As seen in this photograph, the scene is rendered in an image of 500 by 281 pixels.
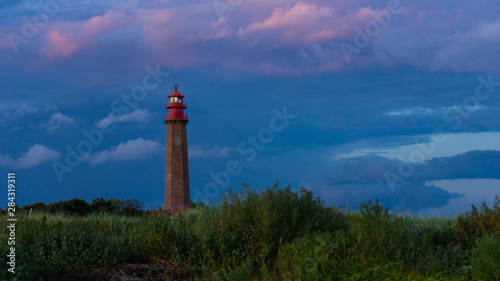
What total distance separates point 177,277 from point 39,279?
237 cm

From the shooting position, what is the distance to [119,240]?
9.40 metres

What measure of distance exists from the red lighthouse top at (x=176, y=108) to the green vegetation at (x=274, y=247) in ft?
94.7

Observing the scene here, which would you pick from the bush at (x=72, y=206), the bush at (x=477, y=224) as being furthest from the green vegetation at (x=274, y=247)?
the bush at (x=72, y=206)

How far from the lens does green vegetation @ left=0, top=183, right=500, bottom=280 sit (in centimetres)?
720

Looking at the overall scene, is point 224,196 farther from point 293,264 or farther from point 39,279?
point 39,279

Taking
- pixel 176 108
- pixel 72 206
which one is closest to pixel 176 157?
pixel 176 108

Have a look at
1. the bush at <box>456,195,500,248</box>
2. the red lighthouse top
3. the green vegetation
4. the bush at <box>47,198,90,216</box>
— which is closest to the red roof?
the red lighthouse top

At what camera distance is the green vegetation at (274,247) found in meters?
7.20

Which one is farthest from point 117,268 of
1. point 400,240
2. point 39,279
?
point 400,240

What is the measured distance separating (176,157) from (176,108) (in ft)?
14.0

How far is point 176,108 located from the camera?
129ft

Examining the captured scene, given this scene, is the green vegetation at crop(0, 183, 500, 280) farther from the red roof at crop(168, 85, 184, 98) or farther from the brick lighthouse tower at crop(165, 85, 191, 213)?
the red roof at crop(168, 85, 184, 98)

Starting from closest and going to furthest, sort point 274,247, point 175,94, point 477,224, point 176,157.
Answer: point 274,247 → point 477,224 → point 176,157 → point 175,94

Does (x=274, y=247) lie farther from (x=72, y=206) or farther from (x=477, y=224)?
(x=72, y=206)
